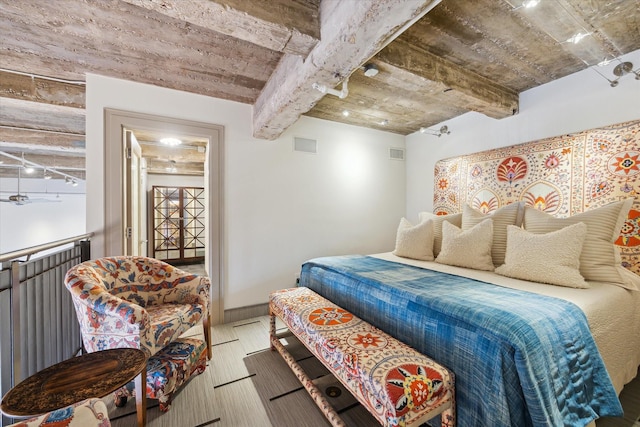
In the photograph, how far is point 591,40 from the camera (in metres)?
1.87

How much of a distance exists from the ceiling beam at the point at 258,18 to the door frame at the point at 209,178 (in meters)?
1.37

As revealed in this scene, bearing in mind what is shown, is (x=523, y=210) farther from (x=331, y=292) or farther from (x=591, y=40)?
(x=331, y=292)

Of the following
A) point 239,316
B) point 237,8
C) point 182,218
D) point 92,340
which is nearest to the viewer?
point 237,8

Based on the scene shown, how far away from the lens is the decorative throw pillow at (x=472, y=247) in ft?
7.34

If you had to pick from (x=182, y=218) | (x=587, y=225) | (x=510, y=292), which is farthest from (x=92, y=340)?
(x=182, y=218)

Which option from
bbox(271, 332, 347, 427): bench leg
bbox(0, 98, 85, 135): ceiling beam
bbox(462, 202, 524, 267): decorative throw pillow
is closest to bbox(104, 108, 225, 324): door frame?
bbox(0, 98, 85, 135): ceiling beam

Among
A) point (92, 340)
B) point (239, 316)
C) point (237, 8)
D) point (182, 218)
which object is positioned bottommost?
point (239, 316)

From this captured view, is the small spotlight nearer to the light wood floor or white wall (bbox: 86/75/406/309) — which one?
white wall (bbox: 86/75/406/309)

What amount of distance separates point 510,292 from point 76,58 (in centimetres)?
360

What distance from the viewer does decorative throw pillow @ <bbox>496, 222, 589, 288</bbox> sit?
171 cm

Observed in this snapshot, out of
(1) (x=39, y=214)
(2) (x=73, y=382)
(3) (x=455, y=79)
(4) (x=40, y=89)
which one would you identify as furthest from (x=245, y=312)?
(1) (x=39, y=214)

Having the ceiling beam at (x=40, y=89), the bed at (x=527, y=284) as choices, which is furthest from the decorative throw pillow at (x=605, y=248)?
the ceiling beam at (x=40, y=89)

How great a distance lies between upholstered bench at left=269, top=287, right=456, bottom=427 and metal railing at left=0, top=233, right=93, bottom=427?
1483 mm

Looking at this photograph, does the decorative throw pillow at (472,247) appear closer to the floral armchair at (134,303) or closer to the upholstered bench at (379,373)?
the upholstered bench at (379,373)
